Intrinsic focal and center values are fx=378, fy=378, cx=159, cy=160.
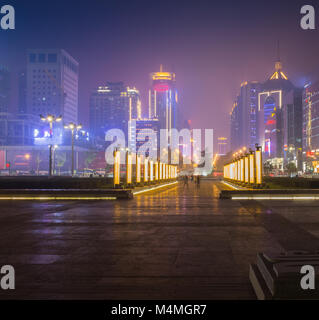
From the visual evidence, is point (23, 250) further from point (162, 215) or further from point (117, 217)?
point (162, 215)

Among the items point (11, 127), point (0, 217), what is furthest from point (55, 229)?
point (11, 127)

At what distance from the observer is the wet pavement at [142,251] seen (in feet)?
18.9

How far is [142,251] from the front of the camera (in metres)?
8.45

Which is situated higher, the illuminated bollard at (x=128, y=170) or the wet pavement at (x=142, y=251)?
the illuminated bollard at (x=128, y=170)

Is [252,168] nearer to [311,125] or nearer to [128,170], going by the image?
[128,170]

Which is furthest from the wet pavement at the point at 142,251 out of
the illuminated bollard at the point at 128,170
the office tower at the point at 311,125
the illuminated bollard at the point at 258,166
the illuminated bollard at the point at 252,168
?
the office tower at the point at 311,125

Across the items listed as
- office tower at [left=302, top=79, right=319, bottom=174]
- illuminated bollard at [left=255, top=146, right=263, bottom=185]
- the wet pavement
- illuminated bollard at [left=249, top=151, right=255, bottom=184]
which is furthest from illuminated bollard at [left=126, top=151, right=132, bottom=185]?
office tower at [left=302, top=79, right=319, bottom=174]

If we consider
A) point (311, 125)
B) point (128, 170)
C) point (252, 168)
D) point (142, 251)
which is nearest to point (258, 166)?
point (252, 168)

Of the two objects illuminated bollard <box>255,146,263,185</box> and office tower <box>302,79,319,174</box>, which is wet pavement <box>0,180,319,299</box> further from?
office tower <box>302,79,319,174</box>

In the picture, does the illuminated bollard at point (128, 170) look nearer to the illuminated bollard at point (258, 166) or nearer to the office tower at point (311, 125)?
the illuminated bollard at point (258, 166)

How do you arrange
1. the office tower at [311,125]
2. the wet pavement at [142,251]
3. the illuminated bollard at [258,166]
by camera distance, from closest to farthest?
1. the wet pavement at [142,251]
2. the illuminated bollard at [258,166]
3. the office tower at [311,125]

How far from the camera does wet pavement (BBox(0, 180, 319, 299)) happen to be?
→ 577cm

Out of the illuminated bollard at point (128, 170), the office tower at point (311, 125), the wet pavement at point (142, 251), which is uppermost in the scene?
the office tower at point (311, 125)
